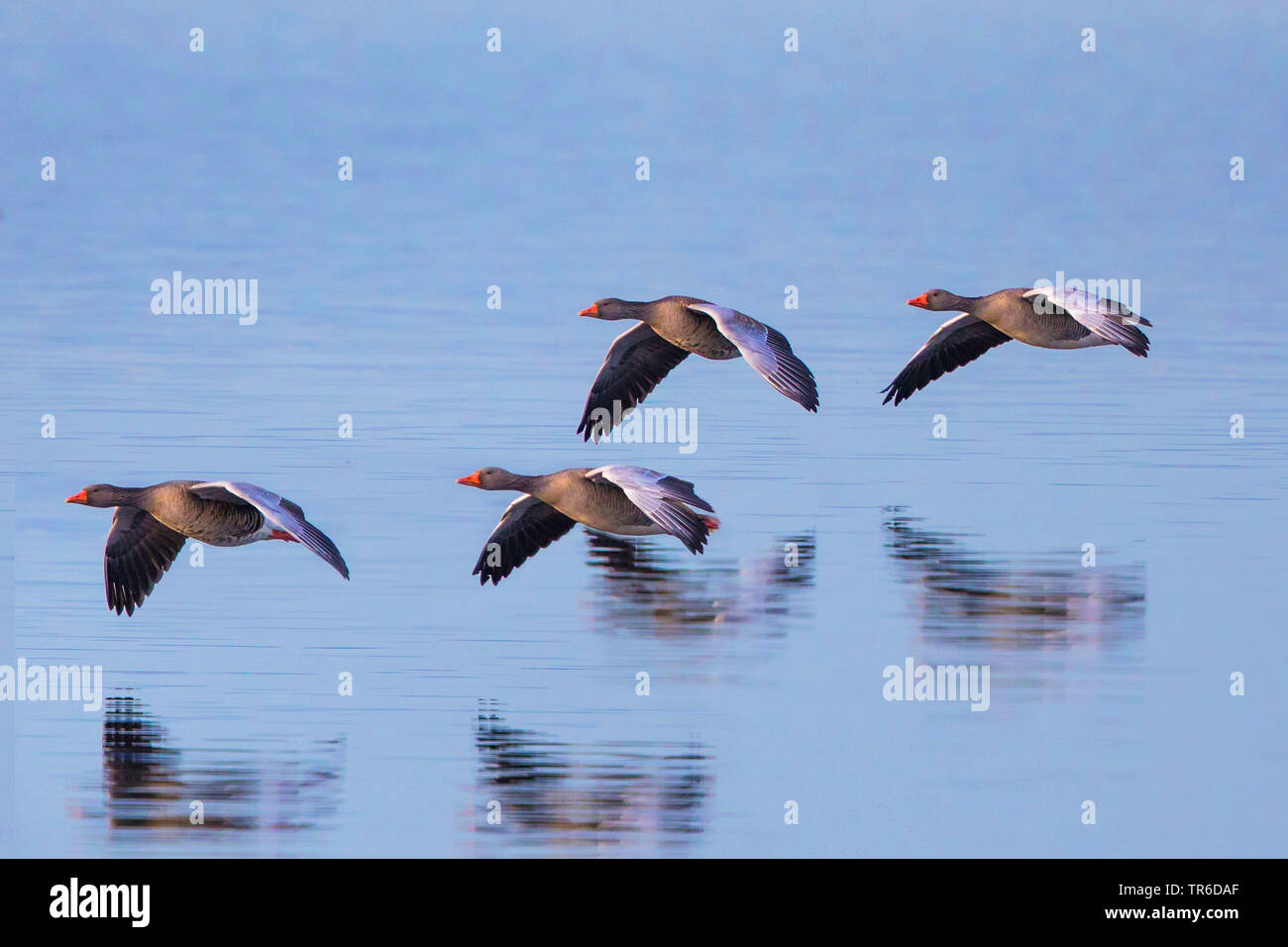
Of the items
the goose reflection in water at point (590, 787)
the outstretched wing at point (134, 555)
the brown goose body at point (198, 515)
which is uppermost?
the brown goose body at point (198, 515)

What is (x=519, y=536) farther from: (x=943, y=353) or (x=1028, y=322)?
(x=943, y=353)

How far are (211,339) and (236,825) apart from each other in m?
20.3

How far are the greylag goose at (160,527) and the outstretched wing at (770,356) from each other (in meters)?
4.19

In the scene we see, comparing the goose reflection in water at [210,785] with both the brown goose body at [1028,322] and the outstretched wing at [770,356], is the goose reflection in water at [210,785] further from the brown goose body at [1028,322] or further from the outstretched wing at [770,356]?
the brown goose body at [1028,322]

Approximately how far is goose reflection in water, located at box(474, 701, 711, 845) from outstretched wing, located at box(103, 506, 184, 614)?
4161mm

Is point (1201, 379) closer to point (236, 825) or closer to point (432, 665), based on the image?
point (432, 665)

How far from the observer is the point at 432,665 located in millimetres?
18328

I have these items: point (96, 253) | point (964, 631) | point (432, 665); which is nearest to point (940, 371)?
point (964, 631)

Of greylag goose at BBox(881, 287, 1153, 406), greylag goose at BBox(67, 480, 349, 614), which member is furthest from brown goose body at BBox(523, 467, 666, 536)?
greylag goose at BBox(881, 287, 1153, 406)

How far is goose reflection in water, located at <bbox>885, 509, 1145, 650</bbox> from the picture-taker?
1902cm

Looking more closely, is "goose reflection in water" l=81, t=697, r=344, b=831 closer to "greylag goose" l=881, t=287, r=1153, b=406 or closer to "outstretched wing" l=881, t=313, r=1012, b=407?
"greylag goose" l=881, t=287, r=1153, b=406

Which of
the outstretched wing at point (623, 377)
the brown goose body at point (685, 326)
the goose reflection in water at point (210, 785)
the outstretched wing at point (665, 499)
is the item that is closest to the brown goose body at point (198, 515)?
the outstretched wing at point (665, 499)

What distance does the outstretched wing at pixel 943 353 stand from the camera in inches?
999

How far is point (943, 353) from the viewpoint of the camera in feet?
83.8
